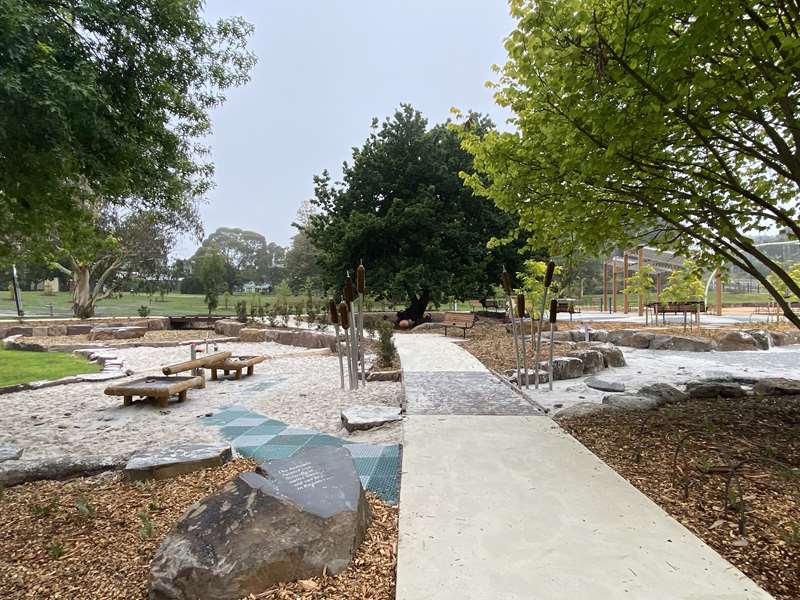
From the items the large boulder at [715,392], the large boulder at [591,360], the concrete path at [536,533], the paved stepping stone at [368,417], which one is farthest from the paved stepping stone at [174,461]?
the large boulder at [591,360]

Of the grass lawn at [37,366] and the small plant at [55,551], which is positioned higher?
the grass lawn at [37,366]

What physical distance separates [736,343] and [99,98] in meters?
13.2

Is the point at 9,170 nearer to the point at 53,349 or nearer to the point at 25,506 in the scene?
the point at 25,506

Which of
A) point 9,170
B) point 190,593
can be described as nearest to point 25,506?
point 190,593

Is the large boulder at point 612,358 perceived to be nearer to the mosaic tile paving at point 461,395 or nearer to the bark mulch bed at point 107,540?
the mosaic tile paving at point 461,395

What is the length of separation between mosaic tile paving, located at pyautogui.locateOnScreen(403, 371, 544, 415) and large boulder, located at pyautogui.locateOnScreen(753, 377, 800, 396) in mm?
2924

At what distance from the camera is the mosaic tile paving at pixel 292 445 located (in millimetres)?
3451

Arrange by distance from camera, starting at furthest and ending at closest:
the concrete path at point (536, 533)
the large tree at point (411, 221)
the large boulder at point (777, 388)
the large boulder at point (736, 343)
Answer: the large tree at point (411, 221)
the large boulder at point (736, 343)
the large boulder at point (777, 388)
the concrete path at point (536, 533)

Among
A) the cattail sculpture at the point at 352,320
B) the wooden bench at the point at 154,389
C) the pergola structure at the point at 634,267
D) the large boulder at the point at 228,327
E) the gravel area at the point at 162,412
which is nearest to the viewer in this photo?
the gravel area at the point at 162,412

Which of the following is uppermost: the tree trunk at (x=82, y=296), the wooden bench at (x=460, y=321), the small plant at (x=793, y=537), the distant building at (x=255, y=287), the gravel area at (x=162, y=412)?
the distant building at (x=255, y=287)

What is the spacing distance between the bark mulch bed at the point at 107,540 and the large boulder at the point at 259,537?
0.09 meters

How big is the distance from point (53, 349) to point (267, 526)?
13746 millimetres

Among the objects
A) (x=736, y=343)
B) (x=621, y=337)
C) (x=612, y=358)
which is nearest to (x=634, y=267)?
(x=621, y=337)

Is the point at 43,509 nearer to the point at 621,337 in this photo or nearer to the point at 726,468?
the point at 726,468
